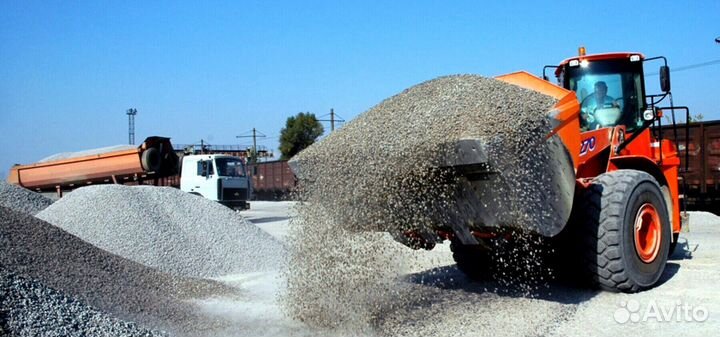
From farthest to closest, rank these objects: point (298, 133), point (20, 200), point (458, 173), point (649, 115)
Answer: point (298, 133) → point (20, 200) → point (649, 115) → point (458, 173)

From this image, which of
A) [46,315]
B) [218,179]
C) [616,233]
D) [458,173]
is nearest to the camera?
[46,315]

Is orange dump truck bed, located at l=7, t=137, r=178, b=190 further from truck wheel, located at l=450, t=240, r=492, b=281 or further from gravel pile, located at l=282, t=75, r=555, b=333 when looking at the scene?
gravel pile, located at l=282, t=75, r=555, b=333

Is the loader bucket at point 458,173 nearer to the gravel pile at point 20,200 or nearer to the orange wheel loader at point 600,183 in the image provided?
the orange wheel loader at point 600,183

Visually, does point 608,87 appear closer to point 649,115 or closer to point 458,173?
point 649,115

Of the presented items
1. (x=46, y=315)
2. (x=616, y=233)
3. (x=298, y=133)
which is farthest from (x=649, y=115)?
(x=298, y=133)

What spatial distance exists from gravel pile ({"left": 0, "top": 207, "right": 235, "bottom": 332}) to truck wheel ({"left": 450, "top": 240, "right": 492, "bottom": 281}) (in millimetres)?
2117

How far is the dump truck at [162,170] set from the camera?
16094 millimetres

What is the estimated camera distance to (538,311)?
443 centimetres

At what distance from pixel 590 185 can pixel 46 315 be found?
12.5 ft

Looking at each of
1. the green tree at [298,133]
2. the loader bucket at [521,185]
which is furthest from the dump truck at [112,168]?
the green tree at [298,133]

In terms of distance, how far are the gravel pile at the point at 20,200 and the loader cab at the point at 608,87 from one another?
943cm

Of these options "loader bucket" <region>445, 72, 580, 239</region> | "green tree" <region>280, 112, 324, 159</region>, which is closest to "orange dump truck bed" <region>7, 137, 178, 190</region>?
"loader bucket" <region>445, 72, 580, 239</region>

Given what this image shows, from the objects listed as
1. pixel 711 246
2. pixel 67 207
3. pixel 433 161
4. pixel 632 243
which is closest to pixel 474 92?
pixel 433 161

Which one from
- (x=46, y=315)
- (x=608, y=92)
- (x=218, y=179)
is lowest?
(x=46, y=315)
